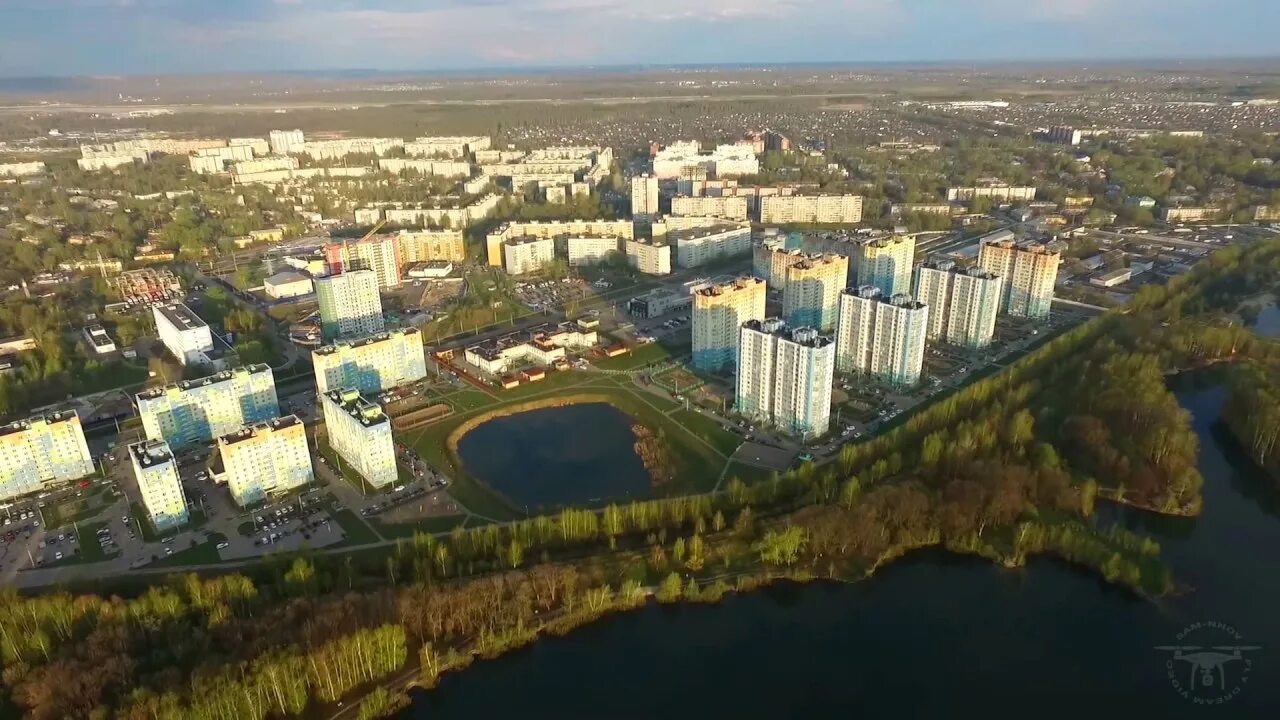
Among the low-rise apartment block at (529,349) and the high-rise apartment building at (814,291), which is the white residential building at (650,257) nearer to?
the high-rise apartment building at (814,291)

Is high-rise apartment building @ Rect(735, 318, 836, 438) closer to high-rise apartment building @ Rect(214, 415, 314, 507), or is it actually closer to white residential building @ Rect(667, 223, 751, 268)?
high-rise apartment building @ Rect(214, 415, 314, 507)

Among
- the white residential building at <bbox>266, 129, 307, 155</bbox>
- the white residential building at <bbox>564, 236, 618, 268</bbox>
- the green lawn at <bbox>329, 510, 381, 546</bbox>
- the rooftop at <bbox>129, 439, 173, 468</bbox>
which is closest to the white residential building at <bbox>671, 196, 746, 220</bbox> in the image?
the white residential building at <bbox>564, 236, 618, 268</bbox>

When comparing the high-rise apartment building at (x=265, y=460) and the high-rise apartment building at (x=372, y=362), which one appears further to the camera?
the high-rise apartment building at (x=372, y=362)

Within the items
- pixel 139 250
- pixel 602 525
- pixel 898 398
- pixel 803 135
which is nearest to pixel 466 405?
pixel 602 525

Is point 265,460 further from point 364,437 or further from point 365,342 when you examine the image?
point 365,342

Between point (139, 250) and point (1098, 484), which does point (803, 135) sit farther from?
point (1098, 484)

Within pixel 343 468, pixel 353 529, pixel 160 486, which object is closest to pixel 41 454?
pixel 160 486

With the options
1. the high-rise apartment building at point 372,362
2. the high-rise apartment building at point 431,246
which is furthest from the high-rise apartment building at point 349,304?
the high-rise apartment building at point 431,246
